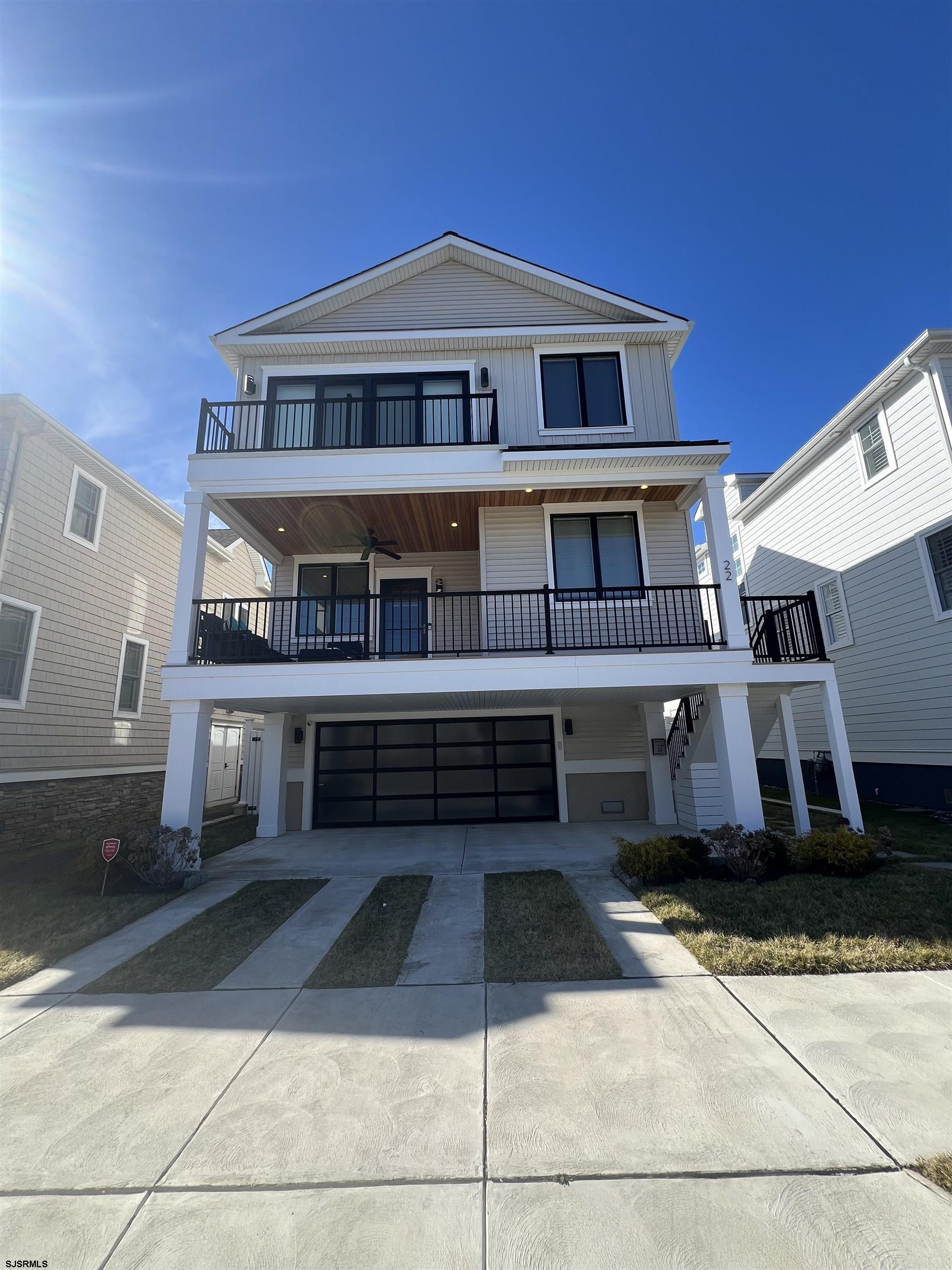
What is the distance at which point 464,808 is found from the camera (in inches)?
466

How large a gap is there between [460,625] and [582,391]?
16.5ft

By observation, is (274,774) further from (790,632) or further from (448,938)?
(790,632)

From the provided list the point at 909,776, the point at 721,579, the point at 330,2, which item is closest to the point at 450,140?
the point at 330,2

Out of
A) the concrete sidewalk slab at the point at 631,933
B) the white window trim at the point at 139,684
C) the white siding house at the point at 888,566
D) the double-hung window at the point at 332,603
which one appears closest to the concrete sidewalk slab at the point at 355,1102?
the concrete sidewalk slab at the point at 631,933

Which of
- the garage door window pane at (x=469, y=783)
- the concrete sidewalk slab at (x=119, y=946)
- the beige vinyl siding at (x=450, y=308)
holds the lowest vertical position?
the concrete sidewalk slab at (x=119, y=946)

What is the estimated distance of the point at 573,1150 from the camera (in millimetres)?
2568

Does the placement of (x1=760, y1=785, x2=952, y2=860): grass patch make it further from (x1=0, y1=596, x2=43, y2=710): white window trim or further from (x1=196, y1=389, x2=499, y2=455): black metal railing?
(x1=0, y1=596, x2=43, y2=710): white window trim

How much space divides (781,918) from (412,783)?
774 centimetres

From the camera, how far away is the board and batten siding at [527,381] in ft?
35.2

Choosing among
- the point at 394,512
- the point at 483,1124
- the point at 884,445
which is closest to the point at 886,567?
the point at 884,445

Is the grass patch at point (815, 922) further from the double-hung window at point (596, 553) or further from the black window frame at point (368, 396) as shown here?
the black window frame at point (368, 396)

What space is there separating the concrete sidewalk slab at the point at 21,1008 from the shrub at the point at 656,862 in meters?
5.50

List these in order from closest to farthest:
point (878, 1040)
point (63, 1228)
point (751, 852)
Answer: point (63, 1228) < point (878, 1040) < point (751, 852)

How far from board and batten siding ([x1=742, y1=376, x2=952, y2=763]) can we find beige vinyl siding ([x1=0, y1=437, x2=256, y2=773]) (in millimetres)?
16866
